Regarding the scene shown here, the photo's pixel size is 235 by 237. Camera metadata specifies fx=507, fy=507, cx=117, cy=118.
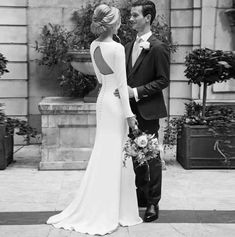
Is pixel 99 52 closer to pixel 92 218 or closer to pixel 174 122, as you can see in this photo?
pixel 92 218

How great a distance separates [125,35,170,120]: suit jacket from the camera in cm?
492

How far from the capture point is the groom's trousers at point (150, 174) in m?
4.97

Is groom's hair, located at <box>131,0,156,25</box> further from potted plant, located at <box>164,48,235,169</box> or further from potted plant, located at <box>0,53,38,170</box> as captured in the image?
potted plant, located at <box>0,53,38,170</box>

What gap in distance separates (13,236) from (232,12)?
651 cm

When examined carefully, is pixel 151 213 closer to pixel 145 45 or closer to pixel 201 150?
pixel 145 45

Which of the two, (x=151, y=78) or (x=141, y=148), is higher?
(x=151, y=78)

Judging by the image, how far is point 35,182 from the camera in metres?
6.77

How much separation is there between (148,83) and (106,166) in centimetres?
92

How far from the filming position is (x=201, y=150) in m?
7.58

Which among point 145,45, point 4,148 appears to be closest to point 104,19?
point 145,45

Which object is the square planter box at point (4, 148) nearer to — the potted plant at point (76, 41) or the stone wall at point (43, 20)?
the potted plant at point (76, 41)

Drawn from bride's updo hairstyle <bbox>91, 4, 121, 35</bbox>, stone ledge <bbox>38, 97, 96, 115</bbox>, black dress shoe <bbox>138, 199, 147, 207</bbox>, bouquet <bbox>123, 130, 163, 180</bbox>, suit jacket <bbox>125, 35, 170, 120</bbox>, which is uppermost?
bride's updo hairstyle <bbox>91, 4, 121, 35</bbox>

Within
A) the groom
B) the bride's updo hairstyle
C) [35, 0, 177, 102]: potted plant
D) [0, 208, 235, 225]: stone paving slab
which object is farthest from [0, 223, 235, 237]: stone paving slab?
[35, 0, 177, 102]: potted plant

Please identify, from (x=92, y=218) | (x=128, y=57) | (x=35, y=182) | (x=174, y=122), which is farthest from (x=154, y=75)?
(x=174, y=122)
